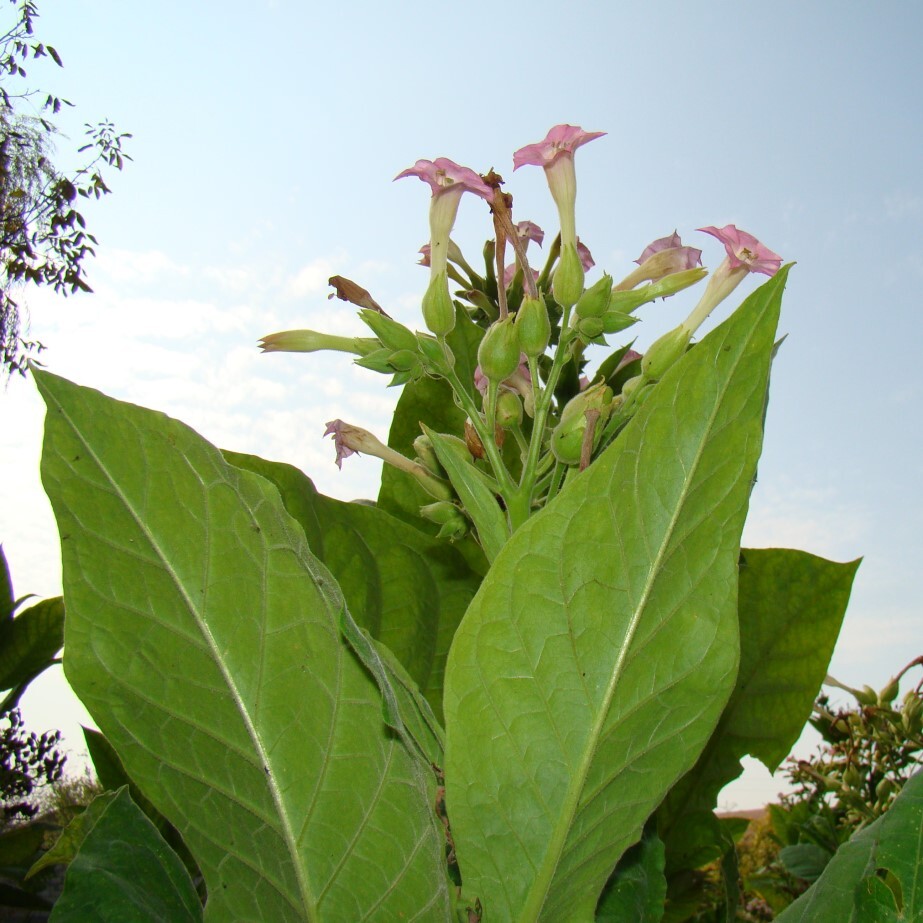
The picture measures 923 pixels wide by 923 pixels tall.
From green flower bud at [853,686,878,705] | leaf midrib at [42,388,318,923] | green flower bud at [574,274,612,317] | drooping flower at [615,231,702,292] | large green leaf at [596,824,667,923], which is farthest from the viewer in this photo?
green flower bud at [853,686,878,705]

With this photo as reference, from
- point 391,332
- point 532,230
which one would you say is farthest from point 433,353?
point 532,230

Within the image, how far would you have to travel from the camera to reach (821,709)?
1518 millimetres

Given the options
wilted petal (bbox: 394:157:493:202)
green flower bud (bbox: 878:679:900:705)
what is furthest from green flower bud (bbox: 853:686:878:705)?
wilted petal (bbox: 394:157:493:202)

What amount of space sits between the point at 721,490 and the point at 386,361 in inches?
12.0

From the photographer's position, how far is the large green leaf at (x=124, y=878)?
1.30ft

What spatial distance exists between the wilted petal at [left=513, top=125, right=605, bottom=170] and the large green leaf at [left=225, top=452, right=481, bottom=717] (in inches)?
12.0

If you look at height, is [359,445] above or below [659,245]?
below

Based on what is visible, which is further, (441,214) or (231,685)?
(441,214)

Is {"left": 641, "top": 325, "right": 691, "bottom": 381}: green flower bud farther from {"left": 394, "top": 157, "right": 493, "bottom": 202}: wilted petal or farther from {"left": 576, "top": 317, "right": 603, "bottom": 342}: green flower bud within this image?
{"left": 394, "top": 157, "right": 493, "bottom": 202}: wilted petal

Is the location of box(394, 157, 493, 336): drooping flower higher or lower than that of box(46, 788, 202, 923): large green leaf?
higher

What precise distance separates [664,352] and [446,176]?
217 mm

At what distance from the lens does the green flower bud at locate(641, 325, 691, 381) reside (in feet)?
1.82

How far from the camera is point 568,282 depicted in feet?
1.95

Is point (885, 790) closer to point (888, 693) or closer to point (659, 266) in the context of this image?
point (888, 693)
